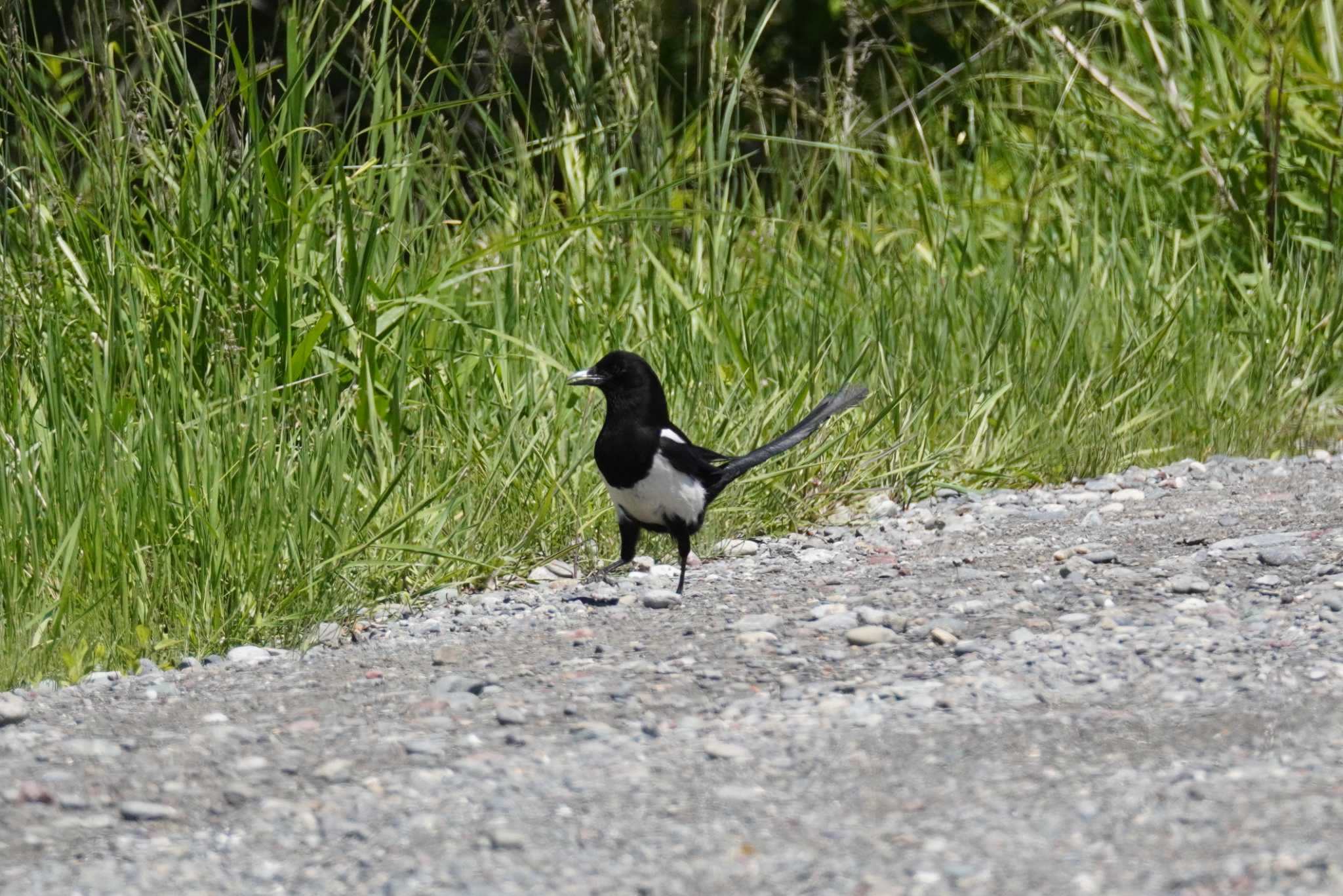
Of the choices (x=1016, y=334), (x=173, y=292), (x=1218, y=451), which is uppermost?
(x=173, y=292)

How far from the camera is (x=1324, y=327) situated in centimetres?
603

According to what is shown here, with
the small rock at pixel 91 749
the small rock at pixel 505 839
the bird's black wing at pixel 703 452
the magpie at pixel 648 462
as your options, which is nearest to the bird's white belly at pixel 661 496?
the magpie at pixel 648 462

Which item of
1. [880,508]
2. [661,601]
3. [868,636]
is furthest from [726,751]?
[880,508]

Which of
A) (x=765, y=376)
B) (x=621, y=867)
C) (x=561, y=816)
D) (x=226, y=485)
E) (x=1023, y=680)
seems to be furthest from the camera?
(x=765, y=376)

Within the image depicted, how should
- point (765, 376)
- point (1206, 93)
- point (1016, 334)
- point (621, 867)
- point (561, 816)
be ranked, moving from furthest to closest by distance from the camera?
point (1206, 93) < point (1016, 334) < point (765, 376) < point (561, 816) < point (621, 867)

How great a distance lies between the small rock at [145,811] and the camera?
8.38ft

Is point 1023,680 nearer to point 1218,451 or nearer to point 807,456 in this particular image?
point 807,456

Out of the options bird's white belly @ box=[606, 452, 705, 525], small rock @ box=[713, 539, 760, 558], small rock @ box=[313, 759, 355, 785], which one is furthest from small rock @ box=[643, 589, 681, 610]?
small rock @ box=[313, 759, 355, 785]

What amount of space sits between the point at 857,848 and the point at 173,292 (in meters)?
2.60

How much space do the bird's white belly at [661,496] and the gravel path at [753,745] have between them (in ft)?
0.63

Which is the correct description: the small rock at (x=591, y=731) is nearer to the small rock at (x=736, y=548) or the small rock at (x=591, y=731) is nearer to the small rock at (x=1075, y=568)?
the small rock at (x=1075, y=568)

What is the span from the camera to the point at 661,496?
3910 mm

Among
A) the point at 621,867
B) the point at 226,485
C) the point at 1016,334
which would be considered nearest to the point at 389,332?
the point at 226,485

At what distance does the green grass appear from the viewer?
361 centimetres
